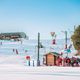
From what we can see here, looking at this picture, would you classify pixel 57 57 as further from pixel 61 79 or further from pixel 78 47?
pixel 61 79

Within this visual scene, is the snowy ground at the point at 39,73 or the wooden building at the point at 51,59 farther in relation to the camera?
the wooden building at the point at 51,59

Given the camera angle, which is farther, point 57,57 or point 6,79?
point 57,57

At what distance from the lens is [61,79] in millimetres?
10836

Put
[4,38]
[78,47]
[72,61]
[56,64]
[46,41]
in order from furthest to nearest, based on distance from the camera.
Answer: [4,38]
[46,41]
[78,47]
[56,64]
[72,61]

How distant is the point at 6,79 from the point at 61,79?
1981 millimetres

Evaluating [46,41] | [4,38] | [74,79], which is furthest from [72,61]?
[4,38]

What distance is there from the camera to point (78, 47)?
26438 mm

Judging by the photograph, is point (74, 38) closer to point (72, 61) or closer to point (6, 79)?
point (72, 61)

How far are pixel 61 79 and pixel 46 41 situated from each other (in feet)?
129

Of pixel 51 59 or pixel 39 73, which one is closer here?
pixel 39 73

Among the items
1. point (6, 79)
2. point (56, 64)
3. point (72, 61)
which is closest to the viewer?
point (6, 79)

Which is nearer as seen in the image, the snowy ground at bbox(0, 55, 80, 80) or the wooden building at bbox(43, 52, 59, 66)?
the snowy ground at bbox(0, 55, 80, 80)

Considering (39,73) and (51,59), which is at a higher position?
(39,73)

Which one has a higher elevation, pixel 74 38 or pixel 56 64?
pixel 74 38
